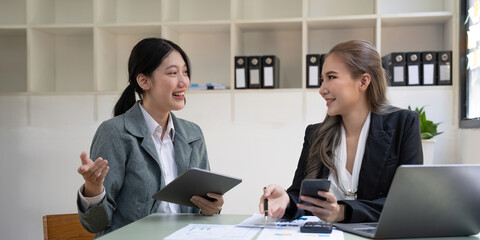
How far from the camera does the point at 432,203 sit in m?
1.36

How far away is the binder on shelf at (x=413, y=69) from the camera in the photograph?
371 cm

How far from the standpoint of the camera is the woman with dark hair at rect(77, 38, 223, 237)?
1925mm

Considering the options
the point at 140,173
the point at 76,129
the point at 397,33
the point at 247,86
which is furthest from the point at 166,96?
the point at 397,33

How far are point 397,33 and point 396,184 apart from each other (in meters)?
3.06

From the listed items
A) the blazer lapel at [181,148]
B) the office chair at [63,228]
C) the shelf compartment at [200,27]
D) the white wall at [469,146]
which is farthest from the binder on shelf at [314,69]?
the office chair at [63,228]

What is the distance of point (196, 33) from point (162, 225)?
2870mm

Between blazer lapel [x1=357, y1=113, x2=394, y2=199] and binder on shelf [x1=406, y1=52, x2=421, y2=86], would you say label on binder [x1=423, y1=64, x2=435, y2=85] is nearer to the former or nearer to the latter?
binder on shelf [x1=406, y1=52, x2=421, y2=86]

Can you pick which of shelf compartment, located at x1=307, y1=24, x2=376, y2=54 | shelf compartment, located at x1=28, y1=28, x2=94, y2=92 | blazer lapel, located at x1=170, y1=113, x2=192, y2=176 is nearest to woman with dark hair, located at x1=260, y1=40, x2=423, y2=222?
blazer lapel, located at x1=170, y1=113, x2=192, y2=176

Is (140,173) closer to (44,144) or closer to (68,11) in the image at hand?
(44,144)

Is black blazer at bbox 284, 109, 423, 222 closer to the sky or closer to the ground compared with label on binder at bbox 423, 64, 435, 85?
closer to the ground

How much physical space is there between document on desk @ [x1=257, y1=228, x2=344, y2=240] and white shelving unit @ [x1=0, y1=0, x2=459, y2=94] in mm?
2397

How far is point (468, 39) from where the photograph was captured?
11.6 ft

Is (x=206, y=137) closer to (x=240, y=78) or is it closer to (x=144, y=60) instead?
(x=240, y=78)

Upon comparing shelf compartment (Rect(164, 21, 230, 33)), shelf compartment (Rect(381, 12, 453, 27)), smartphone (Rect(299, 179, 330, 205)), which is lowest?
smartphone (Rect(299, 179, 330, 205))
